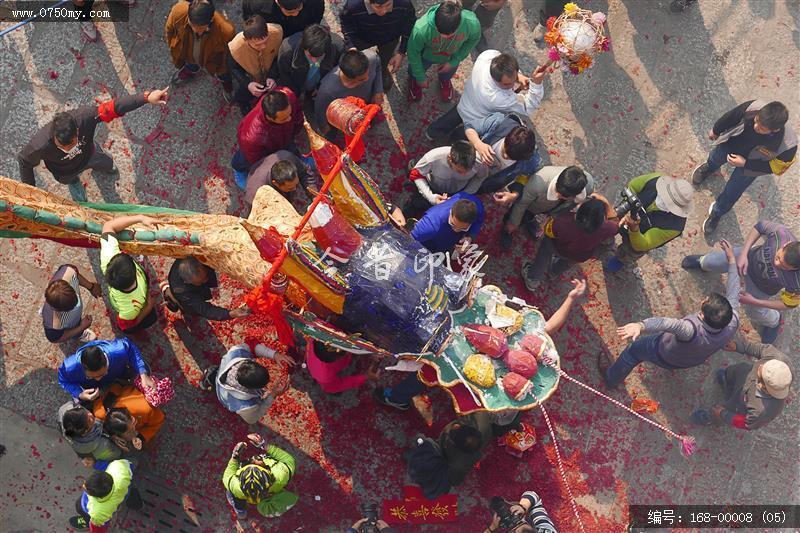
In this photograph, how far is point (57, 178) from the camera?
20.8 feet

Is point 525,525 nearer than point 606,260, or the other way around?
point 525,525

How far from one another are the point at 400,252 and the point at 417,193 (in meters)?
1.69

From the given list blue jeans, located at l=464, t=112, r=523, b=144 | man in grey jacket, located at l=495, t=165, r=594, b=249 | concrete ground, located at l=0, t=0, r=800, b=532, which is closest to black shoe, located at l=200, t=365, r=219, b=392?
concrete ground, located at l=0, t=0, r=800, b=532

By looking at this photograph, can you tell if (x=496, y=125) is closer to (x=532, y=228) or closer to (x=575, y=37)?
(x=575, y=37)

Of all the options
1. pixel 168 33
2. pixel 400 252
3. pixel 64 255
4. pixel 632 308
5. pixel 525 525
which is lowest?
pixel 525 525

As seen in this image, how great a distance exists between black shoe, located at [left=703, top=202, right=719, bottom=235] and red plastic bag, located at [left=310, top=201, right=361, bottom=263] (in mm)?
4220

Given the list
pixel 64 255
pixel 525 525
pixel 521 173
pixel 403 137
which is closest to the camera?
pixel 525 525

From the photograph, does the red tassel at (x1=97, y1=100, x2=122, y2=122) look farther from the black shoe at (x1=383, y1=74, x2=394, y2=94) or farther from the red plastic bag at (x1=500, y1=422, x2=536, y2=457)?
the red plastic bag at (x1=500, y1=422, x2=536, y2=457)

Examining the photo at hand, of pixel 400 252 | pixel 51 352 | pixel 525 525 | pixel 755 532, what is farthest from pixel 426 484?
pixel 51 352

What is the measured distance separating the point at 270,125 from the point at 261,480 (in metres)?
3.00

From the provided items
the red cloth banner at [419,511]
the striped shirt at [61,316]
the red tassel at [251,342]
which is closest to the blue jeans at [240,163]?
the red tassel at [251,342]

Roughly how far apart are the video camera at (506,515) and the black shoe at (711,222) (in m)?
3.59

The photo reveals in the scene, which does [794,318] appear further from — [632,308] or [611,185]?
[611,185]

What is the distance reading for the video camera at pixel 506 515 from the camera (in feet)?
19.3
